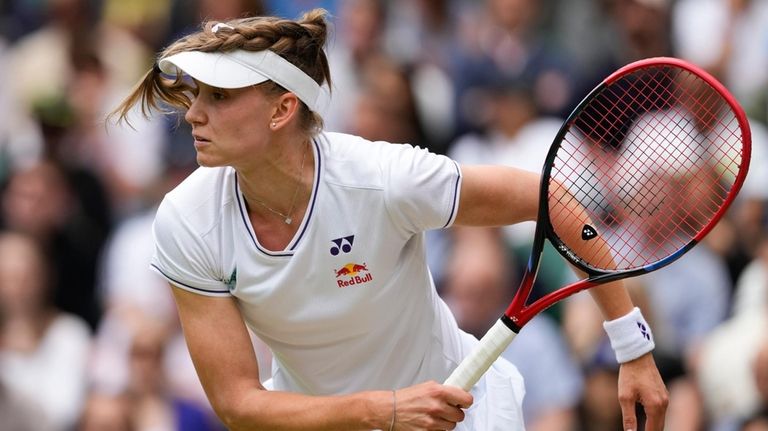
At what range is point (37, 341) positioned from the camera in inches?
278

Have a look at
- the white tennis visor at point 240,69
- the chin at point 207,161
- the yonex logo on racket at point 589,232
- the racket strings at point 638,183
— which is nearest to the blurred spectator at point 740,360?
the racket strings at point 638,183

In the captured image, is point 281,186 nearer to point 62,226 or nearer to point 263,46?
point 263,46

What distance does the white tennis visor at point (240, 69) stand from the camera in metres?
3.66

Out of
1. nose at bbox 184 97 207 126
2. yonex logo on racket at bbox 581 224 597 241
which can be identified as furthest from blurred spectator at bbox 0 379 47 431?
yonex logo on racket at bbox 581 224 597 241

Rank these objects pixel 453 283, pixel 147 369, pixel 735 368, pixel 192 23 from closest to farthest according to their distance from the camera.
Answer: pixel 735 368
pixel 453 283
pixel 147 369
pixel 192 23

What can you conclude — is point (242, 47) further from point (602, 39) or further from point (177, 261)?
point (602, 39)

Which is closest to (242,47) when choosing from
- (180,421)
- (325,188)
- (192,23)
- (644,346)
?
(325,188)

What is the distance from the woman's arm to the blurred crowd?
2.45 metres

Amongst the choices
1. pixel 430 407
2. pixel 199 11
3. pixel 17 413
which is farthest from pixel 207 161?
pixel 199 11

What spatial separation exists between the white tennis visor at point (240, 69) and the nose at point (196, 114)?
9cm

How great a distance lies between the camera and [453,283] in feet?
20.7

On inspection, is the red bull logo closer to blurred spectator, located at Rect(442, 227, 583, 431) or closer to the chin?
the chin

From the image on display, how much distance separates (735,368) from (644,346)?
7.42 ft

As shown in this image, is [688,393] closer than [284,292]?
No
